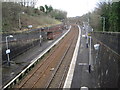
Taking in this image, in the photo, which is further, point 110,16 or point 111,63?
point 110,16

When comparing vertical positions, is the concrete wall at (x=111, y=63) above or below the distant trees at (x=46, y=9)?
below

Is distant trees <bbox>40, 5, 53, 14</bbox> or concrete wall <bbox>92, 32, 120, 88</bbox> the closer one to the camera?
concrete wall <bbox>92, 32, 120, 88</bbox>

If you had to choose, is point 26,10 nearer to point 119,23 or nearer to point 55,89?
point 119,23

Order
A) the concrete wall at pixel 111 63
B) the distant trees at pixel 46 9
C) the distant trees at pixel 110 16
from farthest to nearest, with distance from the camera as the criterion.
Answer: the distant trees at pixel 46 9
the distant trees at pixel 110 16
the concrete wall at pixel 111 63

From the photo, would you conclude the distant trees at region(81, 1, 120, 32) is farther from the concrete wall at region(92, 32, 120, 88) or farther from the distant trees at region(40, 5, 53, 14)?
the distant trees at region(40, 5, 53, 14)

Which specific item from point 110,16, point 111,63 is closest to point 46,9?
point 110,16

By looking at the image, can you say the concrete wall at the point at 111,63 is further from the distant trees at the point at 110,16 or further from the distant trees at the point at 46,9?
the distant trees at the point at 46,9

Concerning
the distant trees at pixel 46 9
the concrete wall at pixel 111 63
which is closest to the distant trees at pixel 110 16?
the concrete wall at pixel 111 63

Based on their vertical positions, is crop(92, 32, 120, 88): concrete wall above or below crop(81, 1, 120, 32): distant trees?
below

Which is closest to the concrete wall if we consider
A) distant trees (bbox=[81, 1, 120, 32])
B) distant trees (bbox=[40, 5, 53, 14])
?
distant trees (bbox=[81, 1, 120, 32])

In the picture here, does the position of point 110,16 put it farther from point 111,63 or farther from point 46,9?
point 46,9

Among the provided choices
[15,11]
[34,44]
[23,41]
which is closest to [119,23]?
[23,41]

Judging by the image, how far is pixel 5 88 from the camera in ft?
42.9

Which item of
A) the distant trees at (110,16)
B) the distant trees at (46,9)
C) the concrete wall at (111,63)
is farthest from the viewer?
the distant trees at (46,9)
